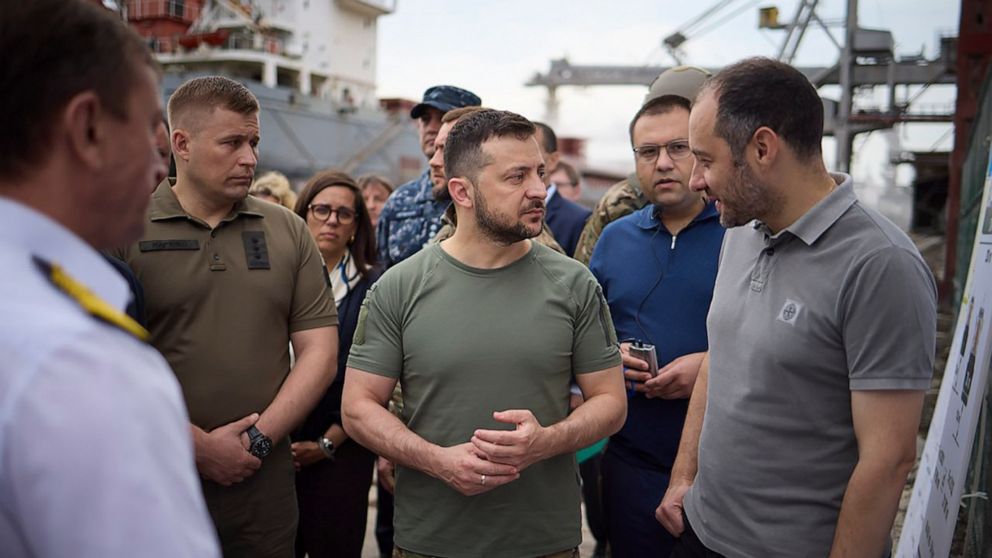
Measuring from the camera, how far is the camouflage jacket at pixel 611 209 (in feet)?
12.2

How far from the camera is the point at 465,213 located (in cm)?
261

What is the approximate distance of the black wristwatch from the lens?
2650 mm

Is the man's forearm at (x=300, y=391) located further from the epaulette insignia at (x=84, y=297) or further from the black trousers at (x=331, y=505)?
the epaulette insignia at (x=84, y=297)

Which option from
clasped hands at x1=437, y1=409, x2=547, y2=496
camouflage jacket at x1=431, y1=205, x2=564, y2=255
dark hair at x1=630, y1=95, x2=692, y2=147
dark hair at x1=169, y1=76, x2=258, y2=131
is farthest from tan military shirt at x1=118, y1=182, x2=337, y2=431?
dark hair at x1=630, y1=95, x2=692, y2=147

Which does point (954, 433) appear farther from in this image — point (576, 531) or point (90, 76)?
point (90, 76)

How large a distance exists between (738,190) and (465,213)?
36.8 inches

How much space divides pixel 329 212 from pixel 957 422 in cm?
290

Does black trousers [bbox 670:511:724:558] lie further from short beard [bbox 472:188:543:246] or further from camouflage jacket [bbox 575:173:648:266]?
camouflage jacket [bbox 575:173:648:266]

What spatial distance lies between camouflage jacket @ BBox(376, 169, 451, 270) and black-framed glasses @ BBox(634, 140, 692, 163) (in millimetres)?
1116

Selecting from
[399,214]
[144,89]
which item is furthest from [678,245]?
[144,89]

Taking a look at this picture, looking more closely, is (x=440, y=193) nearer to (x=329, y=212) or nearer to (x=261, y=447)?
(x=329, y=212)

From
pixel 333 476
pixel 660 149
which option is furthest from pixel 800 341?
pixel 333 476

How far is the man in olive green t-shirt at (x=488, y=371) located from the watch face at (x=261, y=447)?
0.39m

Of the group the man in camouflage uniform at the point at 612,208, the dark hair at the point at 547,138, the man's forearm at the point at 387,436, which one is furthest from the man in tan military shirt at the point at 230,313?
the dark hair at the point at 547,138
